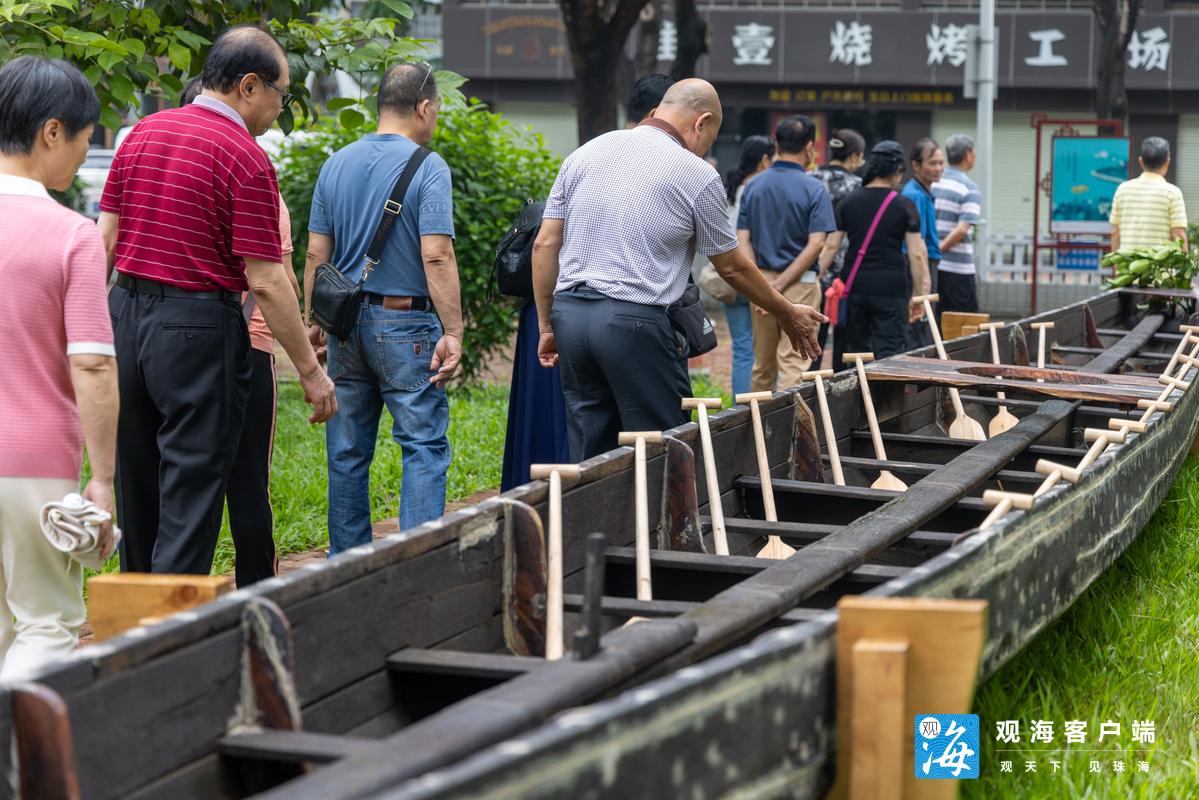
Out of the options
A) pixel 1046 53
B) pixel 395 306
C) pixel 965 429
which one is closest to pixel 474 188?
pixel 965 429

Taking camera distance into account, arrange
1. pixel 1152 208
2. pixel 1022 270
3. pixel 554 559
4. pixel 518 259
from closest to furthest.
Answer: pixel 554 559
pixel 518 259
pixel 1152 208
pixel 1022 270

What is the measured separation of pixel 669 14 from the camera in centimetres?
2895

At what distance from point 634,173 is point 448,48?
84.0 feet

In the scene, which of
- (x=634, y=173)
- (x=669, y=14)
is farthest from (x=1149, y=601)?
(x=669, y=14)

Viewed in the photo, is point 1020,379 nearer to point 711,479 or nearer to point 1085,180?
point 711,479

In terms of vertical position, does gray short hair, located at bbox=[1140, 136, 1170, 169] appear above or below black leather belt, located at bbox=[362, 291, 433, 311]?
above

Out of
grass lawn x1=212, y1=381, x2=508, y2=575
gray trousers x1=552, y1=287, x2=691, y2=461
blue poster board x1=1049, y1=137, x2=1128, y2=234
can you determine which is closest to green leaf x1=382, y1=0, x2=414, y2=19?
gray trousers x1=552, y1=287, x2=691, y2=461

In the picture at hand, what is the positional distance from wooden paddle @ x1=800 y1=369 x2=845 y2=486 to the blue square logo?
9.13 feet

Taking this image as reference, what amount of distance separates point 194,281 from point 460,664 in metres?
1.94

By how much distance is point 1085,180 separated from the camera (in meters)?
16.2

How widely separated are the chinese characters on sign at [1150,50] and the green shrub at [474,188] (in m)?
19.7

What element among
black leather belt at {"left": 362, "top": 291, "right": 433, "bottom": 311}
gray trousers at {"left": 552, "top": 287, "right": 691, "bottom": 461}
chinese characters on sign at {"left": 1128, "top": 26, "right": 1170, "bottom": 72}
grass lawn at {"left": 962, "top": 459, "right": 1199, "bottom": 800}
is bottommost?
grass lawn at {"left": 962, "top": 459, "right": 1199, "bottom": 800}

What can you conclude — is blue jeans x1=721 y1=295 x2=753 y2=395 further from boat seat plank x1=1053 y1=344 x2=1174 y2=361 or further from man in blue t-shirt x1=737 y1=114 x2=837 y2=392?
boat seat plank x1=1053 y1=344 x2=1174 y2=361

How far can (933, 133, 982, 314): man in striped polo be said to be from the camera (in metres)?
11.2
